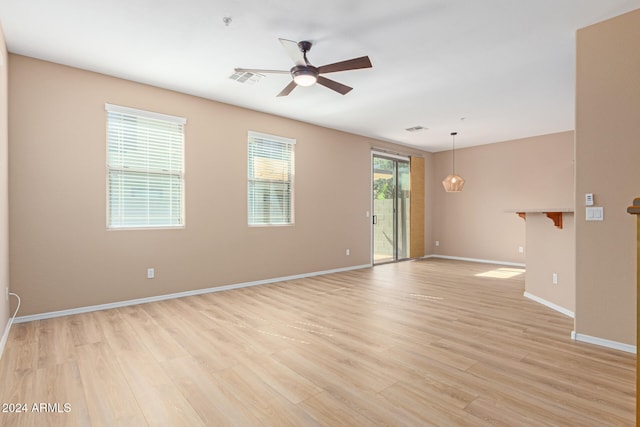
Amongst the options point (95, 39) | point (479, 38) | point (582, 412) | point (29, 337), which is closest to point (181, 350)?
point (29, 337)

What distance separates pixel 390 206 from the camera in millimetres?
8070

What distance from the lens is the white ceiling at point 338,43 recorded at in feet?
8.99

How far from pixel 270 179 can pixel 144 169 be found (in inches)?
77.5

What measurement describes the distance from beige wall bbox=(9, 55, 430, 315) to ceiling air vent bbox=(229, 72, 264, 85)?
983 mm

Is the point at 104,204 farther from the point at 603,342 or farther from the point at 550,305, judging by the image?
the point at 550,305

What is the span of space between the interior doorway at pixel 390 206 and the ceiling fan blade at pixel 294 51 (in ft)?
14.9

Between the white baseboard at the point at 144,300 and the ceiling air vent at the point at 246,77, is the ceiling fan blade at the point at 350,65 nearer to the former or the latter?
the ceiling air vent at the point at 246,77

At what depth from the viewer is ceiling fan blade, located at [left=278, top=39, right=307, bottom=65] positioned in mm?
2830

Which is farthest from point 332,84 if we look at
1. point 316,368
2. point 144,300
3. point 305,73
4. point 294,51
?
point 144,300

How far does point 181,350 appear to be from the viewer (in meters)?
2.78

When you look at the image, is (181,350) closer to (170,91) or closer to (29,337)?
(29,337)

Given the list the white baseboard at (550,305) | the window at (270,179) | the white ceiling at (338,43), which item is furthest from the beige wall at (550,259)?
the window at (270,179)

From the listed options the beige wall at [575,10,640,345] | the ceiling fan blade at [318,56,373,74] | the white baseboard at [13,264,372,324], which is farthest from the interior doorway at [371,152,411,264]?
the beige wall at [575,10,640,345]

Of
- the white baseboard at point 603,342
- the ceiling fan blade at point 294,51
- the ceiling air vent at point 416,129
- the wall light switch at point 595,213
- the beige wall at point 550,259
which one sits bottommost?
the white baseboard at point 603,342
